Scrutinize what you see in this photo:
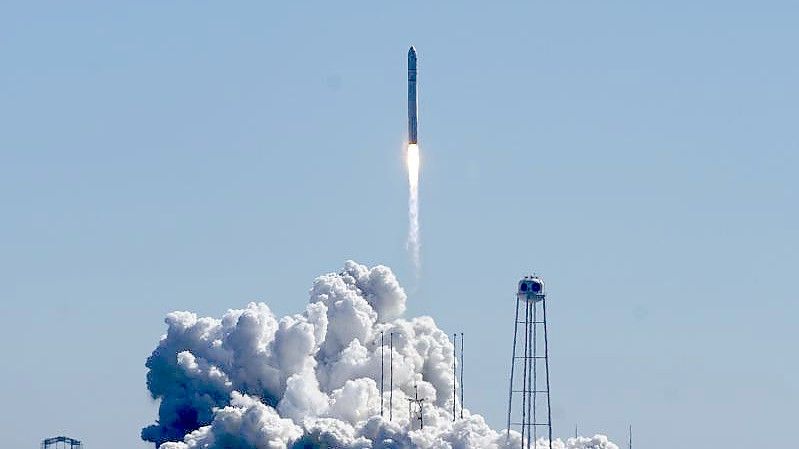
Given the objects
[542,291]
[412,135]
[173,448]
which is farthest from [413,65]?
[173,448]

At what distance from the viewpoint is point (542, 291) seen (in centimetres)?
18700

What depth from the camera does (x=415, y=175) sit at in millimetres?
198750

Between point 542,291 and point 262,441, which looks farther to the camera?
point 262,441

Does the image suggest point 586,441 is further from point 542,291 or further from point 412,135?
point 412,135

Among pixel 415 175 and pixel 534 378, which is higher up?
pixel 415 175

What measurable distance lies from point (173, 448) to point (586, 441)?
3367 cm

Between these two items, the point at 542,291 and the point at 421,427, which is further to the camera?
the point at 421,427

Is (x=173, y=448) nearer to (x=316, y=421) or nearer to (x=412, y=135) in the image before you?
(x=316, y=421)

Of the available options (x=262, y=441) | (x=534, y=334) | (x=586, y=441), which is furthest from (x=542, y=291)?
(x=262, y=441)

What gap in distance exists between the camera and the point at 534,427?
188m

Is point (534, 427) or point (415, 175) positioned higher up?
point (415, 175)

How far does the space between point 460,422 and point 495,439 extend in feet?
11.0

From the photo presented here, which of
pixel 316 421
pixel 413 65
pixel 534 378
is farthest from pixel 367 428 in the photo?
pixel 413 65

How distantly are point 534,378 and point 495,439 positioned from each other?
7.06 metres
